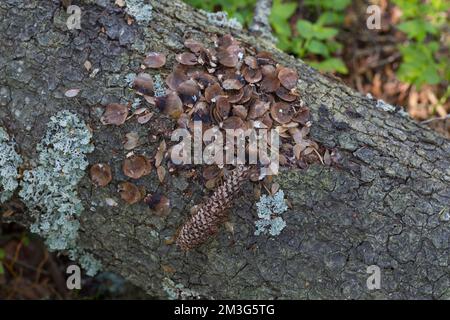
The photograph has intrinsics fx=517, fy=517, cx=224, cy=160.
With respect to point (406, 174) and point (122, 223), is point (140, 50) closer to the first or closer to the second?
point (122, 223)

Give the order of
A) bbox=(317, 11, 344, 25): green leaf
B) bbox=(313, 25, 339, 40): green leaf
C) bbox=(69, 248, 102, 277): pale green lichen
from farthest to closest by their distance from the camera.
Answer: bbox=(317, 11, 344, 25): green leaf → bbox=(313, 25, 339, 40): green leaf → bbox=(69, 248, 102, 277): pale green lichen

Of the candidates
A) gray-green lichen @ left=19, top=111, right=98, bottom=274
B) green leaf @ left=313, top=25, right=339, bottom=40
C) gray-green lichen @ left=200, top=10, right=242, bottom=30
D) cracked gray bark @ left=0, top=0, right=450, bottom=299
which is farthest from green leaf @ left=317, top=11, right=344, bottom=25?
gray-green lichen @ left=19, top=111, right=98, bottom=274

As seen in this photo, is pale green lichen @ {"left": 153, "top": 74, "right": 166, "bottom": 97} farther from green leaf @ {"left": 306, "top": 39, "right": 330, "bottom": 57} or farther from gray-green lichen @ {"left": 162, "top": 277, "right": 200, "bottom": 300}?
green leaf @ {"left": 306, "top": 39, "right": 330, "bottom": 57}

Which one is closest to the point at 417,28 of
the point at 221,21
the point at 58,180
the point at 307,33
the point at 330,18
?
the point at 330,18

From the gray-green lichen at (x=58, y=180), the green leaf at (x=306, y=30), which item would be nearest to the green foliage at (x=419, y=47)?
the green leaf at (x=306, y=30)

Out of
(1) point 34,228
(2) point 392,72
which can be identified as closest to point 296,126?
(1) point 34,228

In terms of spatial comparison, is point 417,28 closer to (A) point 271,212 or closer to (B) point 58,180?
(A) point 271,212
